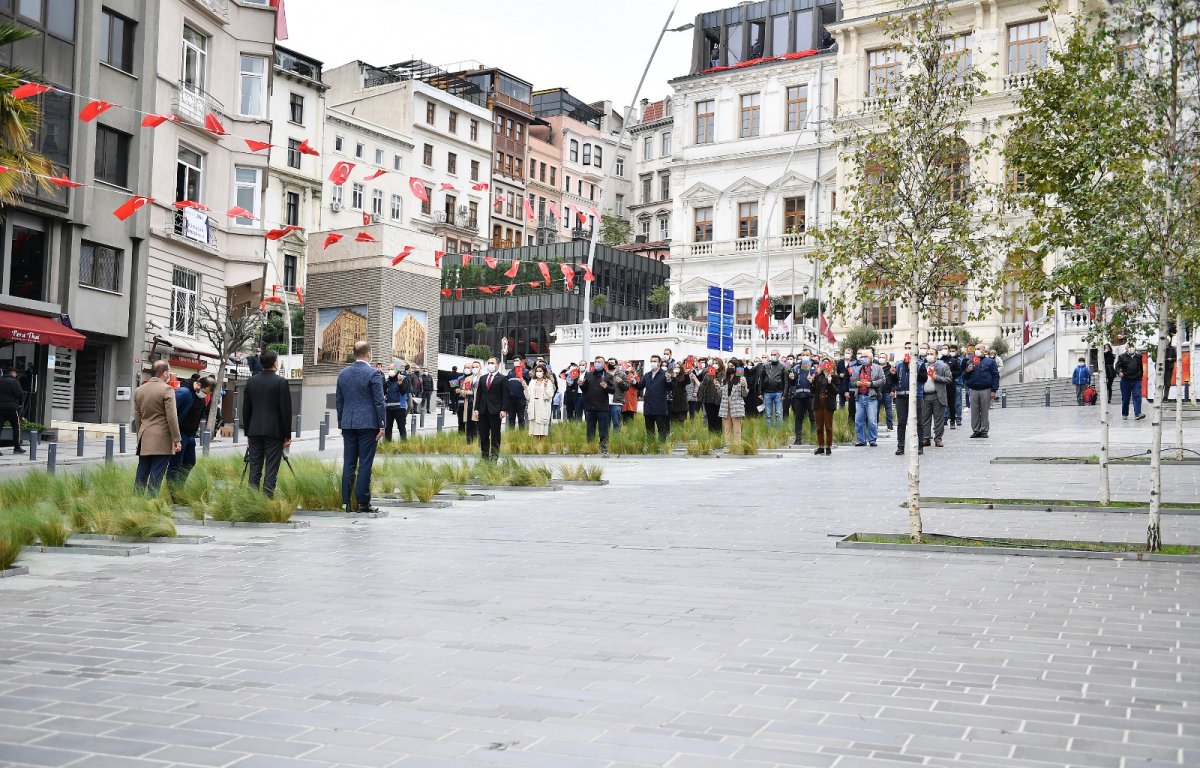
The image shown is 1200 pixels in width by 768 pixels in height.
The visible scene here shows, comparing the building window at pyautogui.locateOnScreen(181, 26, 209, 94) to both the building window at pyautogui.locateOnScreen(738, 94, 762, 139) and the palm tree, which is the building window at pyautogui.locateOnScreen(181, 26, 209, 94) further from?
the building window at pyautogui.locateOnScreen(738, 94, 762, 139)

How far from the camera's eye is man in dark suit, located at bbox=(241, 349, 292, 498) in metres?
14.2

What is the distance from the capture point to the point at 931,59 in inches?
481

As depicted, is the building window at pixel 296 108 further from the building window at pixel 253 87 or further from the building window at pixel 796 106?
the building window at pixel 253 87

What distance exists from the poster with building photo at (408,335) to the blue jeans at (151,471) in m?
31.9

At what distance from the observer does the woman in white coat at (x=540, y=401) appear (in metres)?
26.8

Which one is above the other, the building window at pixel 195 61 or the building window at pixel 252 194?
the building window at pixel 195 61

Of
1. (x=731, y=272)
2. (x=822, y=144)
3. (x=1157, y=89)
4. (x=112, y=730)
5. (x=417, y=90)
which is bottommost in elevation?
(x=112, y=730)

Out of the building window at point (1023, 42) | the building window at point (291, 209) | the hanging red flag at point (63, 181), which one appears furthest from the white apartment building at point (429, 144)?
the hanging red flag at point (63, 181)

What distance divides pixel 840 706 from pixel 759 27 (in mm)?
75803

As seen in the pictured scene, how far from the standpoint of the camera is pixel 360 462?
14.4 m

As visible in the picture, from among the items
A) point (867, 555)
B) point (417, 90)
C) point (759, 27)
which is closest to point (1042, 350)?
point (759, 27)

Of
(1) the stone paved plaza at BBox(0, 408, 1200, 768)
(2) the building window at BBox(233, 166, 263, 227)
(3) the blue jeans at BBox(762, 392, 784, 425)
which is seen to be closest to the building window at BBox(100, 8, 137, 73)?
(2) the building window at BBox(233, 166, 263, 227)

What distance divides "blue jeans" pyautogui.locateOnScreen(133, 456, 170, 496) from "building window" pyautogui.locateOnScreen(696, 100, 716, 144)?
64449 millimetres

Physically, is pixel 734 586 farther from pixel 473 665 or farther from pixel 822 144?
pixel 822 144
